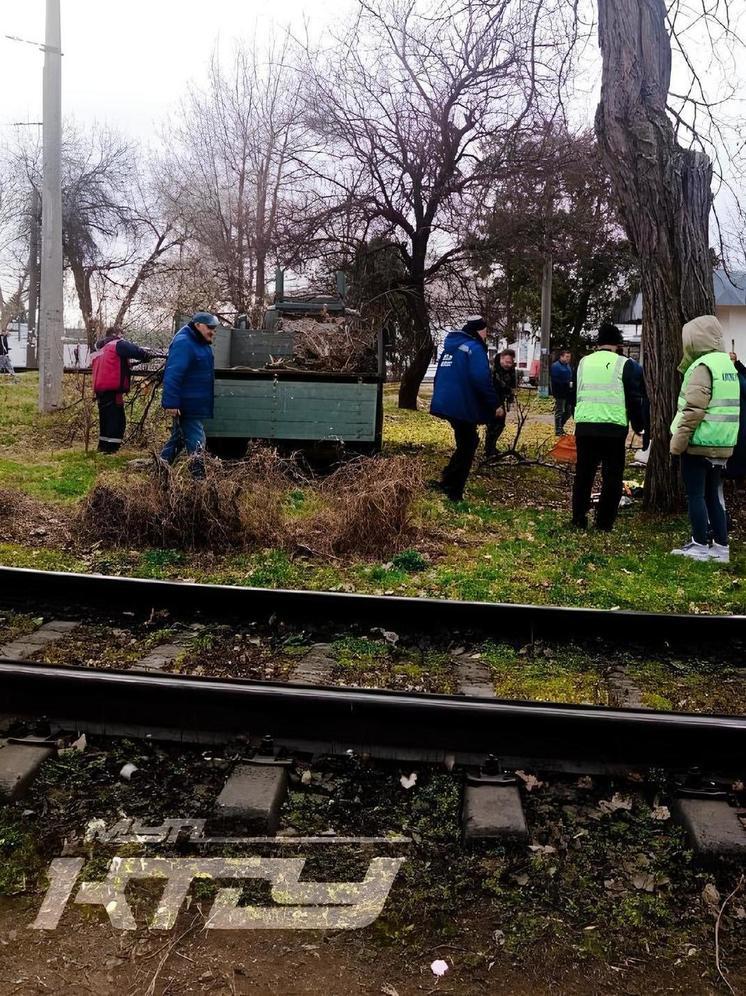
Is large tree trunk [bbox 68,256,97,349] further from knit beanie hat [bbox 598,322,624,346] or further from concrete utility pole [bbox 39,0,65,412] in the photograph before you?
knit beanie hat [bbox 598,322,624,346]

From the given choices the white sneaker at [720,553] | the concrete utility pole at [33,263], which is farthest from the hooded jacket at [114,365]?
the concrete utility pole at [33,263]

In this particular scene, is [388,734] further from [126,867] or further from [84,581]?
[84,581]

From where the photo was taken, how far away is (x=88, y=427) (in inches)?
508

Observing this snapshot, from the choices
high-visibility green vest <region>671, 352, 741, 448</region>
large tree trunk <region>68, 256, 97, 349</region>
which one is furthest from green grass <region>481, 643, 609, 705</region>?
large tree trunk <region>68, 256, 97, 349</region>

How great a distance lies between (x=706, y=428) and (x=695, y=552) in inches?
39.7

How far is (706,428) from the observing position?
707cm

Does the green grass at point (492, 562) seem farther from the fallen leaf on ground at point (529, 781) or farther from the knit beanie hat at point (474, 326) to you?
the fallen leaf on ground at point (529, 781)

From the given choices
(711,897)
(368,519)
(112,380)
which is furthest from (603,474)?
(112,380)

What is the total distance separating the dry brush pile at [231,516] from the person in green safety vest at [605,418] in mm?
1714

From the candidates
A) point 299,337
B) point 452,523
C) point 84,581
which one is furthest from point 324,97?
point 84,581

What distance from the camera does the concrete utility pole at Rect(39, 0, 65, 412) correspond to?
636 inches

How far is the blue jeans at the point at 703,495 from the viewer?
7234mm

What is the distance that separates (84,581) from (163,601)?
528mm

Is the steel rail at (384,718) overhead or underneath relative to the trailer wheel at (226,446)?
underneath
